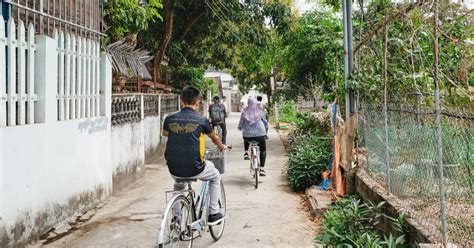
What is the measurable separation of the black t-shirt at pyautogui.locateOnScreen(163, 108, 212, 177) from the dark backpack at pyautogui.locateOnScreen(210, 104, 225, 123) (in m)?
8.75

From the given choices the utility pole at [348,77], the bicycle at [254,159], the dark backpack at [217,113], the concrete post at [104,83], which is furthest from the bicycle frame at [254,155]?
the dark backpack at [217,113]

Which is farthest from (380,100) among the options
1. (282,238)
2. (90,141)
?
(90,141)

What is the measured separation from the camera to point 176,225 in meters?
4.30

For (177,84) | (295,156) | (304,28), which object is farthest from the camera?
(177,84)

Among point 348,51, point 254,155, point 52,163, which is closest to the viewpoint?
point 52,163

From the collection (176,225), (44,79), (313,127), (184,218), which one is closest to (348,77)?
(184,218)

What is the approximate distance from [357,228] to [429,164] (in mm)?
1206

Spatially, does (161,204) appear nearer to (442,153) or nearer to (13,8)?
(13,8)

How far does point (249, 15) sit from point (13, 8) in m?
11.6

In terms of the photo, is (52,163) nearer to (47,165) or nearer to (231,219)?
(47,165)

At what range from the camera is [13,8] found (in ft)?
17.2

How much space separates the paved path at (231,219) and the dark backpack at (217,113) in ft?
13.7

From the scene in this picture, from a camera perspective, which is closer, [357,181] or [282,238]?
[282,238]

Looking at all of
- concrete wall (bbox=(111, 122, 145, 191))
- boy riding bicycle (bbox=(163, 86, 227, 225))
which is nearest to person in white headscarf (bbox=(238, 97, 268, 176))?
concrete wall (bbox=(111, 122, 145, 191))
